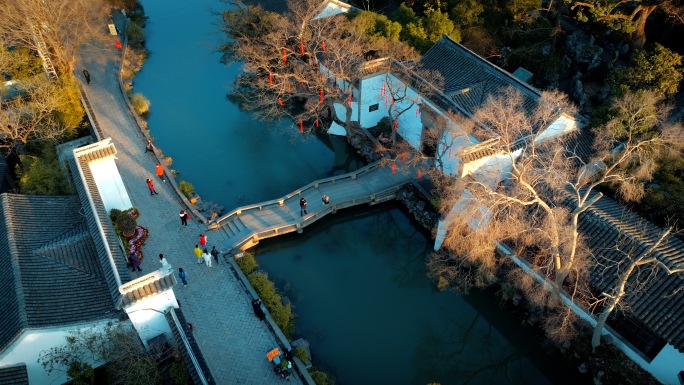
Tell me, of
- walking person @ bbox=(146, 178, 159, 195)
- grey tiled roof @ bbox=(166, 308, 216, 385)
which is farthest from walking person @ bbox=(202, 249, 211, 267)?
walking person @ bbox=(146, 178, 159, 195)

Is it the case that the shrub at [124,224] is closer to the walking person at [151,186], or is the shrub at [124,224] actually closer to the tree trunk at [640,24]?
the walking person at [151,186]

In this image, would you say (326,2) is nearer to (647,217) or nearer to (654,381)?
(647,217)

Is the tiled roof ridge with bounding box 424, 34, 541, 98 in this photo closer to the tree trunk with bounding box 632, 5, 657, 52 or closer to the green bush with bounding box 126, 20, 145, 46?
the tree trunk with bounding box 632, 5, 657, 52

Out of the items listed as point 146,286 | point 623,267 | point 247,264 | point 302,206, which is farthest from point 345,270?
point 623,267

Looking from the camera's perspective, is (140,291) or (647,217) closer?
(140,291)

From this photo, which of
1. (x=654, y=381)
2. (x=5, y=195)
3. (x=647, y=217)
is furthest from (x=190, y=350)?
(x=647, y=217)

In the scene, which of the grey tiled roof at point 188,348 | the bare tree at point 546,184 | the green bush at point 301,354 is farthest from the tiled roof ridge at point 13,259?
the bare tree at point 546,184
